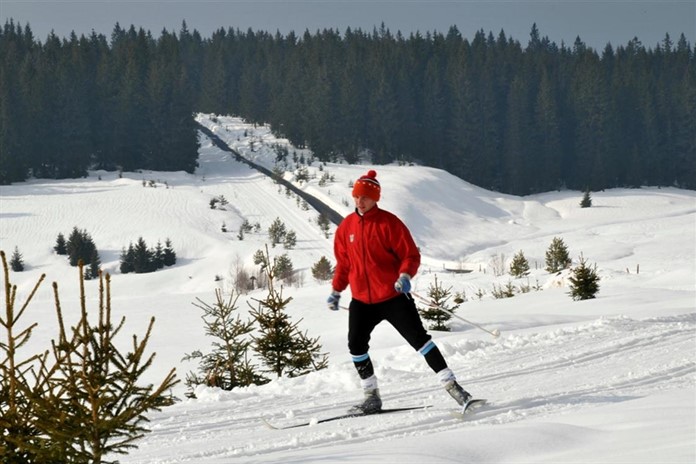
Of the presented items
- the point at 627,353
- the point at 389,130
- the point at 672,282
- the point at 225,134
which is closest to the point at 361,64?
the point at 389,130

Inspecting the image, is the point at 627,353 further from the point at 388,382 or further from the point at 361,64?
the point at 361,64

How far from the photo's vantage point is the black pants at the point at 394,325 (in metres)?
5.46

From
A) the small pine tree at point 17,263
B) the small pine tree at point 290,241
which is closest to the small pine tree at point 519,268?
the small pine tree at point 290,241

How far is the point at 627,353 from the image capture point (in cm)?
763

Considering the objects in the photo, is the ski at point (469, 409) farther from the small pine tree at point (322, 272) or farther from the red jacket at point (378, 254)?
the small pine tree at point (322, 272)

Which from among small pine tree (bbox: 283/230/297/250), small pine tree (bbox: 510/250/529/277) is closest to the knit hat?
small pine tree (bbox: 510/250/529/277)

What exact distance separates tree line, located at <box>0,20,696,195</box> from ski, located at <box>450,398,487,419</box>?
5721cm

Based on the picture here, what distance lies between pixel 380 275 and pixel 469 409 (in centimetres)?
118

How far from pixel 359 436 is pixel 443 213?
143 ft

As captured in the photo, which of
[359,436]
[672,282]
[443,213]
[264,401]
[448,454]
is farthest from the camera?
[443,213]

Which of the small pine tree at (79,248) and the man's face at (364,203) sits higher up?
the man's face at (364,203)

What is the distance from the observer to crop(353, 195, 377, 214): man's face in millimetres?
5523

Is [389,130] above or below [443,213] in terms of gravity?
above

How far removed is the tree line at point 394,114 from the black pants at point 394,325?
56.5 m
